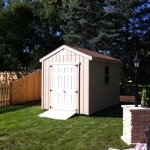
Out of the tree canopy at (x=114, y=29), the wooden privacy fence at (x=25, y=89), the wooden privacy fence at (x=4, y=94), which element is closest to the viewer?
the wooden privacy fence at (x=4, y=94)

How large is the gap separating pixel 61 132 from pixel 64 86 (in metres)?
3.02

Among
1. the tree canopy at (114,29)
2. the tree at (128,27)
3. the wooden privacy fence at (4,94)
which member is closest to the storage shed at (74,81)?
the wooden privacy fence at (4,94)

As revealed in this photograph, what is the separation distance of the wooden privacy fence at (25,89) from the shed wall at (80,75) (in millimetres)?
2827

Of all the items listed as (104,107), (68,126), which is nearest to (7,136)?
(68,126)

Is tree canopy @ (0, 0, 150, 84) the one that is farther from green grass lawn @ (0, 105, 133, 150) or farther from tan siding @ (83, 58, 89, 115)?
green grass lawn @ (0, 105, 133, 150)

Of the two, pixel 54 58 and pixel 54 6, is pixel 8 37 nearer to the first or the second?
pixel 54 6

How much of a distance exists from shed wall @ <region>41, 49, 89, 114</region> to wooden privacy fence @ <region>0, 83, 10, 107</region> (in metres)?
2.78

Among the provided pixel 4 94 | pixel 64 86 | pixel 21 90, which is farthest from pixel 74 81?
pixel 21 90

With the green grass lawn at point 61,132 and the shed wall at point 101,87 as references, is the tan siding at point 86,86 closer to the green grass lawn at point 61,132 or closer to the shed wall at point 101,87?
the shed wall at point 101,87

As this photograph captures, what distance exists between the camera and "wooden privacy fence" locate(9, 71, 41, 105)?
1221cm

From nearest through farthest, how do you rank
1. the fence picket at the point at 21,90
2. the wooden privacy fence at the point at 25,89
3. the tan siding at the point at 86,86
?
the tan siding at the point at 86,86, the fence picket at the point at 21,90, the wooden privacy fence at the point at 25,89

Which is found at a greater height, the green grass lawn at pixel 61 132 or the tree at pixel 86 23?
the tree at pixel 86 23

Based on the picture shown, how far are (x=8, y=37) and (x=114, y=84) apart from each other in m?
20.1

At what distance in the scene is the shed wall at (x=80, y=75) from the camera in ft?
29.3
